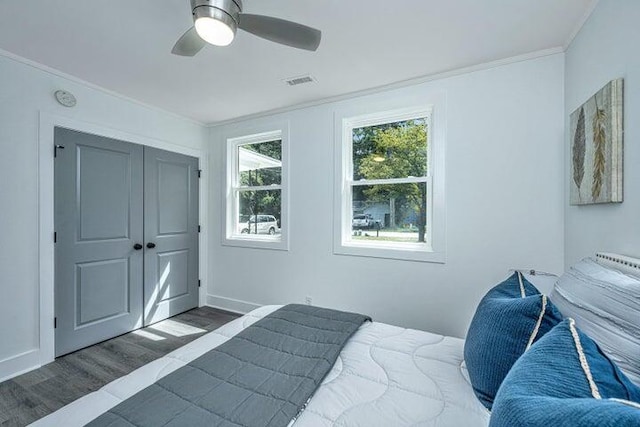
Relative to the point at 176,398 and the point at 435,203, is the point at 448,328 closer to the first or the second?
the point at 435,203

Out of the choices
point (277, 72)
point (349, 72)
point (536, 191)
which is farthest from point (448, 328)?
point (277, 72)

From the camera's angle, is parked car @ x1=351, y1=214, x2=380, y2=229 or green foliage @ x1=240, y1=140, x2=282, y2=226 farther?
green foliage @ x1=240, y1=140, x2=282, y2=226

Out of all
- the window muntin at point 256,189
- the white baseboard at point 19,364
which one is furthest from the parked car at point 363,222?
the white baseboard at point 19,364

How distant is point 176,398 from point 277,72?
92.4 inches

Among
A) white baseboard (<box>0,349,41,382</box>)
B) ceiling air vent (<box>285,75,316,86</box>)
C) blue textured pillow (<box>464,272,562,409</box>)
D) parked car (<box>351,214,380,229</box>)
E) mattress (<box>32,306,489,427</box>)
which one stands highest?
ceiling air vent (<box>285,75,316,86</box>)

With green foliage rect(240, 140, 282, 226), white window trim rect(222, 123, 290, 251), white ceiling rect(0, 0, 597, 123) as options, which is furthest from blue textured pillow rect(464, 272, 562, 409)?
green foliage rect(240, 140, 282, 226)

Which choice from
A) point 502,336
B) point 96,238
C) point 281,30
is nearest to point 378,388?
point 502,336

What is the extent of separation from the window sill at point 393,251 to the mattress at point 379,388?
1.00 m

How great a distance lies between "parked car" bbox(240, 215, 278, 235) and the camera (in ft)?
11.4

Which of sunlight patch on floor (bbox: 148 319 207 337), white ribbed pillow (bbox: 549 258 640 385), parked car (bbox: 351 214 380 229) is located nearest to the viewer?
white ribbed pillow (bbox: 549 258 640 385)

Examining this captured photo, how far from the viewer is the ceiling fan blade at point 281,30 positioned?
145 centimetres

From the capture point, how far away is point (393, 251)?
8.74 feet

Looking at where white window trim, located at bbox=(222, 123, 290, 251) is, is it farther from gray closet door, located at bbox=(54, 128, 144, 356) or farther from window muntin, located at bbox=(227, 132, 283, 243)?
gray closet door, located at bbox=(54, 128, 144, 356)

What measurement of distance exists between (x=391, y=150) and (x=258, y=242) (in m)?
1.84
